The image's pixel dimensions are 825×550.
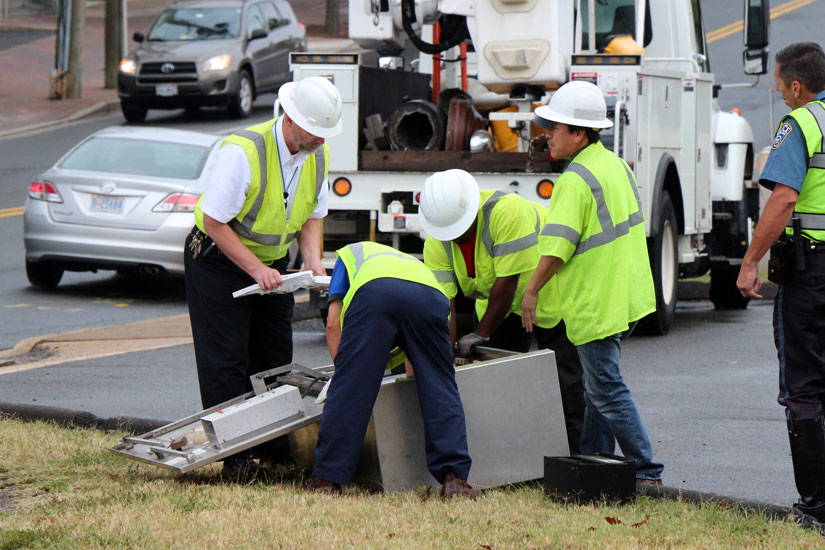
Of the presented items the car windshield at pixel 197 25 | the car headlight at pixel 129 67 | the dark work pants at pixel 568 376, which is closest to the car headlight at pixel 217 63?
the car windshield at pixel 197 25

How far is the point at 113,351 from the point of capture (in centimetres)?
977

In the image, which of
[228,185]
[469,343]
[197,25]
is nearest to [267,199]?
[228,185]

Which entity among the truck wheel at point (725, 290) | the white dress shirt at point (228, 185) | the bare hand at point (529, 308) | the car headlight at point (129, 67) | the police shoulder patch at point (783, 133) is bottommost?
the truck wheel at point (725, 290)

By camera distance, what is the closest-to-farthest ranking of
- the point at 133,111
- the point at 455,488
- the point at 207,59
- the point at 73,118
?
the point at 455,488 < the point at 207,59 < the point at 133,111 < the point at 73,118

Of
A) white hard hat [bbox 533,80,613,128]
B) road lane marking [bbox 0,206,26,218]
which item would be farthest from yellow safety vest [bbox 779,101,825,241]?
road lane marking [bbox 0,206,26,218]

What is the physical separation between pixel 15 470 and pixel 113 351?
3943 mm

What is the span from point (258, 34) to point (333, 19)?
11950 millimetres

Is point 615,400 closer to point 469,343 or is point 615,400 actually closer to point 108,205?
point 469,343

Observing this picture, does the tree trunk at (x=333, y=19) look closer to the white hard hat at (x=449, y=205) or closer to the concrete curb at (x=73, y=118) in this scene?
the concrete curb at (x=73, y=118)

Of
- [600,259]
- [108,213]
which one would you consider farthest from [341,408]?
[108,213]

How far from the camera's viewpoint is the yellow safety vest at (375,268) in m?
5.57

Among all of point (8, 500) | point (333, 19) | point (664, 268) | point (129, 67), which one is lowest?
point (8, 500)

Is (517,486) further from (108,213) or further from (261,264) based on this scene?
(108,213)

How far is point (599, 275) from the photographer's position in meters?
5.69
